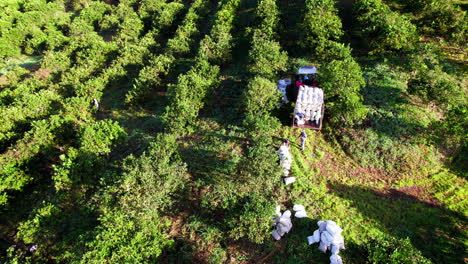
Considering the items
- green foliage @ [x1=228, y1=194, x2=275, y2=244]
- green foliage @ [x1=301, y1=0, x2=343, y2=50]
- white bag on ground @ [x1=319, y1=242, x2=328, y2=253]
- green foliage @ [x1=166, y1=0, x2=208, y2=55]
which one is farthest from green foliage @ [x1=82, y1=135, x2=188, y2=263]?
green foliage @ [x1=166, y1=0, x2=208, y2=55]

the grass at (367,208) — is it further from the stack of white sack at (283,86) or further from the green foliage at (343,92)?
the stack of white sack at (283,86)

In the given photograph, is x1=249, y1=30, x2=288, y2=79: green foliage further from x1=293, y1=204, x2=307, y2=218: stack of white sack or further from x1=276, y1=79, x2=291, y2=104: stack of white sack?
x1=293, y1=204, x2=307, y2=218: stack of white sack

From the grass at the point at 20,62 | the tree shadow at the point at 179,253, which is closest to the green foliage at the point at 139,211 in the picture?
the tree shadow at the point at 179,253

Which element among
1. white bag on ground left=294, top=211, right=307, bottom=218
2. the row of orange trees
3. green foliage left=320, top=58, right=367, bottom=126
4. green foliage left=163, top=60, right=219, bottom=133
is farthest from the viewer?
the row of orange trees

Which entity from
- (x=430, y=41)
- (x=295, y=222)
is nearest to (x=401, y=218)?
(x=295, y=222)

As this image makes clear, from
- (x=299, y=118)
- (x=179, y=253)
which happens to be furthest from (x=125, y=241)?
(x=299, y=118)

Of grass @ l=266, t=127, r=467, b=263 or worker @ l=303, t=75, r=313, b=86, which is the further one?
worker @ l=303, t=75, r=313, b=86

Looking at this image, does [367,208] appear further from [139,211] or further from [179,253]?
[139,211]
